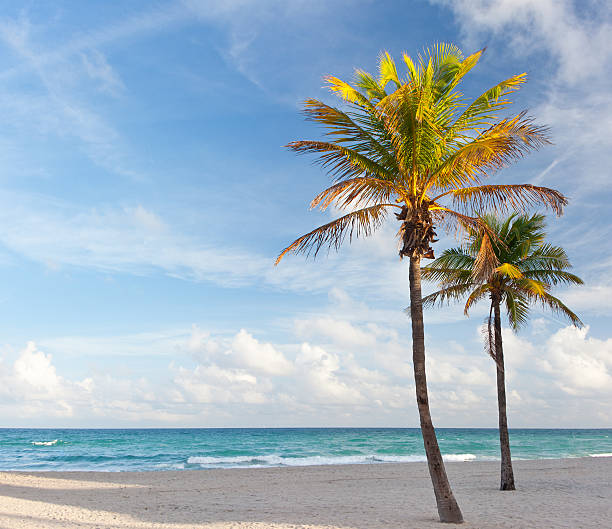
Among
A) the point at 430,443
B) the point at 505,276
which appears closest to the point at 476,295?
the point at 505,276

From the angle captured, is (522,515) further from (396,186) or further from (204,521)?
(396,186)

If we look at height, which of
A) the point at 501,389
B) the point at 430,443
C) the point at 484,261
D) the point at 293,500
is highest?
the point at 484,261

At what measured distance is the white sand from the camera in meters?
9.98

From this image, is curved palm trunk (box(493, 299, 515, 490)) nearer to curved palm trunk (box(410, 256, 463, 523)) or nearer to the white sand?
the white sand

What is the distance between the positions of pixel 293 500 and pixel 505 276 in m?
8.11

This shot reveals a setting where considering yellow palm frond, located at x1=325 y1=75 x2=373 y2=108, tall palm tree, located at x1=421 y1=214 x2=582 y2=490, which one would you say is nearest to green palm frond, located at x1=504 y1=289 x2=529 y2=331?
tall palm tree, located at x1=421 y1=214 x2=582 y2=490

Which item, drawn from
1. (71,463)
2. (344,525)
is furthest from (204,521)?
(71,463)

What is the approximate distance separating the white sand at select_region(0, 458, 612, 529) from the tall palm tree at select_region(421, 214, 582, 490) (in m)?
2.35

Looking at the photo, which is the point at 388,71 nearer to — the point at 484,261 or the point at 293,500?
the point at 484,261

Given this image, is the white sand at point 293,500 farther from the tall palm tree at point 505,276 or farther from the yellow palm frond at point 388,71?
the yellow palm frond at point 388,71

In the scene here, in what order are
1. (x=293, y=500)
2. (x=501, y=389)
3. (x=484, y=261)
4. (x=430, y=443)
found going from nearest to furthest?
1. (x=430, y=443)
2. (x=484, y=261)
3. (x=293, y=500)
4. (x=501, y=389)

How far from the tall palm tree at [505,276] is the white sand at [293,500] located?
2.35m

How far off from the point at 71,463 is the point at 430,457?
96.8 ft

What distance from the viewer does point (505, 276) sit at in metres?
13.7
